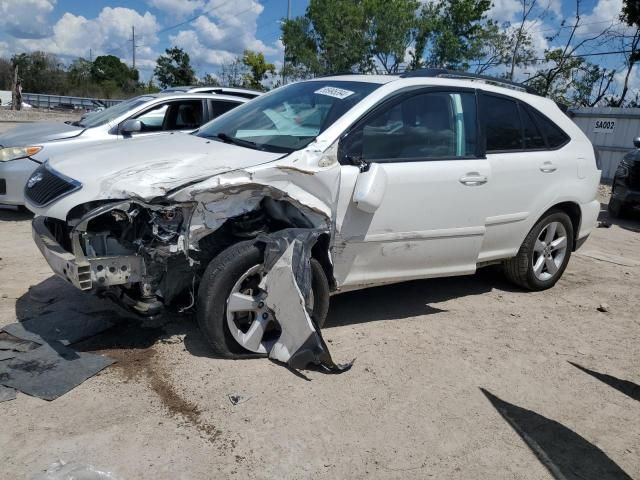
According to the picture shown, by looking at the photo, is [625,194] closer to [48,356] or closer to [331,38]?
[48,356]

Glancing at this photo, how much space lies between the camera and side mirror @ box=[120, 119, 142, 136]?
689 centimetres

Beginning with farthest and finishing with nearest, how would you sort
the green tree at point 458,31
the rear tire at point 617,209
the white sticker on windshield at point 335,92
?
the green tree at point 458,31 → the rear tire at point 617,209 → the white sticker on windshield at point 335,92

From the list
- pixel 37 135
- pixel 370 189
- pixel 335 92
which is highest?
pixel 335 92

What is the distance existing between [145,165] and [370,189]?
1.42m

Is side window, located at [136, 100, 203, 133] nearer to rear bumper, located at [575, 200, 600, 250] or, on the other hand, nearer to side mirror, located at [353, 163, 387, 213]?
side mirror, located at [353, 163, 387, 213]

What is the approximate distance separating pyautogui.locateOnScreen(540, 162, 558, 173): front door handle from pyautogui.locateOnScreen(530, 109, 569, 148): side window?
0.20 m

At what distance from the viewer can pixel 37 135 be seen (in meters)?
7.23

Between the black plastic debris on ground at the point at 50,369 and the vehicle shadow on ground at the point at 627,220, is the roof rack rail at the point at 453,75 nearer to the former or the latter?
the black plastic debris on ground at the point at 50,369

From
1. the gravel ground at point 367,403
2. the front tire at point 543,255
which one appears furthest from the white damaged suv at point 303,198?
the gravel ground at point 367,403

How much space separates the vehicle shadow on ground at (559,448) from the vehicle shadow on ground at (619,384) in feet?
2.43

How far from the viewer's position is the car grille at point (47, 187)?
345 cm

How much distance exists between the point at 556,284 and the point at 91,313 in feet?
14.3

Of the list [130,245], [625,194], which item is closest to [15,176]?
[130,245]

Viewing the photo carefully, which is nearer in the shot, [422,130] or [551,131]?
[422,130]
